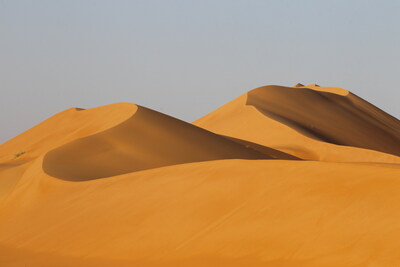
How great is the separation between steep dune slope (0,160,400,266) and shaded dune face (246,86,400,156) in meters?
28.5

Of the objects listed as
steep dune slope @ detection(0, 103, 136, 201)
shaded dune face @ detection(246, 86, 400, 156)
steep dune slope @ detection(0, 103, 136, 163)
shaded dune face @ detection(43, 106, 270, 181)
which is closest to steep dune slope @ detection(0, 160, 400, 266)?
shaded dune face @ detection(43, 106, 270, 181)

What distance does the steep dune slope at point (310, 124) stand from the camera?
37094 mm

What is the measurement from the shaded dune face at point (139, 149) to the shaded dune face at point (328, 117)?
1428cm

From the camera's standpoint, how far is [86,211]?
15.2 m

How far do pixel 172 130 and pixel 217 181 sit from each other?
1553cm

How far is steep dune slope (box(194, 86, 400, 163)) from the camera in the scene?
3709 centimetres

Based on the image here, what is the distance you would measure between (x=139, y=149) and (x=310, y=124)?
24.7 metres

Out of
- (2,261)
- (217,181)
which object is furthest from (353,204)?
(2,261)

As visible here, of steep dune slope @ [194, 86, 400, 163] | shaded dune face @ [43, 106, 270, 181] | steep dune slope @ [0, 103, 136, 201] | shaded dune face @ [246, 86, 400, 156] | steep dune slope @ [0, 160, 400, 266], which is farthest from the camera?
shaded dune face @ [246, 86, 400, 156]

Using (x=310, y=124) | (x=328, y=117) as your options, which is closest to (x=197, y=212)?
(x=310, y=124)

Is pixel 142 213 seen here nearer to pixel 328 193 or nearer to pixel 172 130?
pixel 328 193

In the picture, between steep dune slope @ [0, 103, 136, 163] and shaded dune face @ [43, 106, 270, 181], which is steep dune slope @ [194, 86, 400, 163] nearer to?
shaded dune face @ [43, 106, 270, 181]

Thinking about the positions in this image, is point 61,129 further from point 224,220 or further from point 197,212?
point 224,220

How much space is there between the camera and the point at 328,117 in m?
53.3
